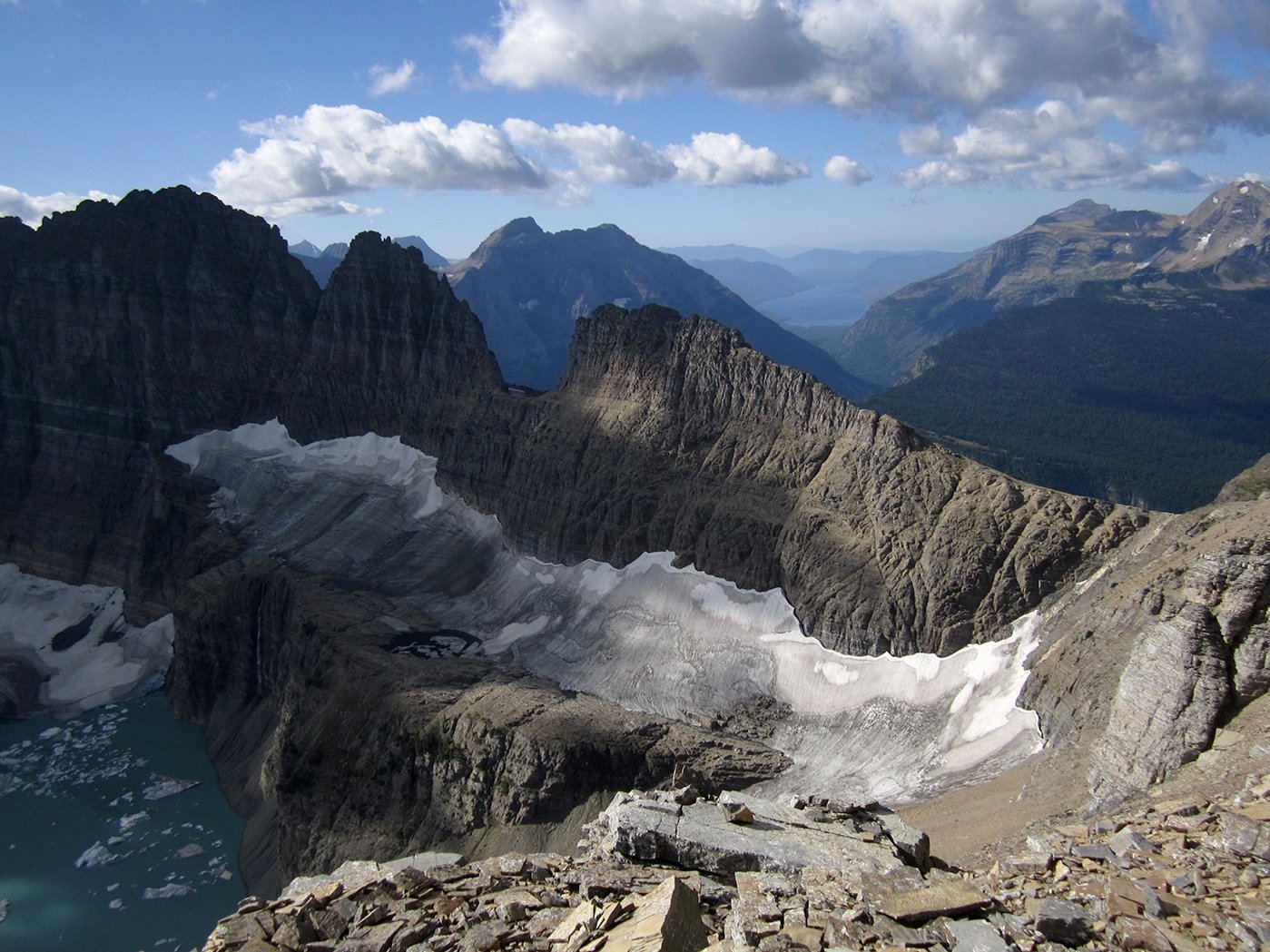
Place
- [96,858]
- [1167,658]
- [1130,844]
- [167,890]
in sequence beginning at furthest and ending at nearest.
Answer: [96,858]
[167,890]
[1167,658]
[1130,844]

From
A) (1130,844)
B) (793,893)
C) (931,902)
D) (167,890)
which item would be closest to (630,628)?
(167,890)

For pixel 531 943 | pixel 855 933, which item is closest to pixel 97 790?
pixel 531 943

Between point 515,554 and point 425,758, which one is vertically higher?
point 515,554

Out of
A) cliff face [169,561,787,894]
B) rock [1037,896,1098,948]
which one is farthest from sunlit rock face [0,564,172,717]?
rock [1037,896,1098,948]

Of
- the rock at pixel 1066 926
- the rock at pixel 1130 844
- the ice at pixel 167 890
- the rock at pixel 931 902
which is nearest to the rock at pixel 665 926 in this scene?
the rock at pixel 931 902

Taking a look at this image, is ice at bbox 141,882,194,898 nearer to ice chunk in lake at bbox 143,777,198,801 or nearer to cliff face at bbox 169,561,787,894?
cliff face at bbox 169,561,787,894

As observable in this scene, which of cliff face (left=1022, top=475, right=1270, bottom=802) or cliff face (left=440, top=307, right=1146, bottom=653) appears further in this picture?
cliff face (left=440, top=307, right=1146, bottom=653)

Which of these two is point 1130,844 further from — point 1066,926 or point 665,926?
point 665,926
